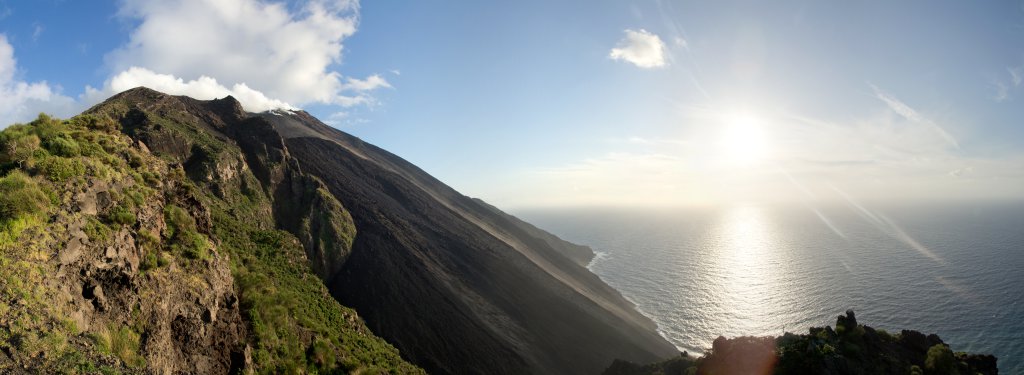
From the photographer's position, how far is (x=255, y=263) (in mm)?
34719

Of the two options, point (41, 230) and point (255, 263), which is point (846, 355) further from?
point (255, 263)

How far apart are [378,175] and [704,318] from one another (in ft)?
234

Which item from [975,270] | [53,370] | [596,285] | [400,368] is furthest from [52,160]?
[975,270]

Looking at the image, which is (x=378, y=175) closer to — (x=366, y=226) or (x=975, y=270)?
(x=366, y=226)

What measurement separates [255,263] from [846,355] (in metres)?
44.7

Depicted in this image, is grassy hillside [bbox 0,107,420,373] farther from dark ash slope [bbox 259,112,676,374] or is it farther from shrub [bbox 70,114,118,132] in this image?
dark ash slope [bbox 259,112,676,374]

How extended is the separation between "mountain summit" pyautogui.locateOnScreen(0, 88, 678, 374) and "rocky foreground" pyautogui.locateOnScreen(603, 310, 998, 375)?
25079 mm

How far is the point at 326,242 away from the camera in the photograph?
5516 centimetres

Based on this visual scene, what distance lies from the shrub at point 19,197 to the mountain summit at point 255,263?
0.17 ft

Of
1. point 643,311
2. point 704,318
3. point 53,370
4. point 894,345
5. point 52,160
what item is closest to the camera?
point 53,370

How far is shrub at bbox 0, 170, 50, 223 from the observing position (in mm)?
12547

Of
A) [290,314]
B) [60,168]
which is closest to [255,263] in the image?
[290,314]

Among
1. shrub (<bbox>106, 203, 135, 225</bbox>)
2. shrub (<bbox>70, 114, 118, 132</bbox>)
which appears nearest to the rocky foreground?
shrub (<bbox>106, 203, 135, 225</bbox>)

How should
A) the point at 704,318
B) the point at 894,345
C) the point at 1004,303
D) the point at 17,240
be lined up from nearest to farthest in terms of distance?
1. the point at 17,240
2. the point at 894,345
3. the point at 1004,303
4. the point at 704,318
